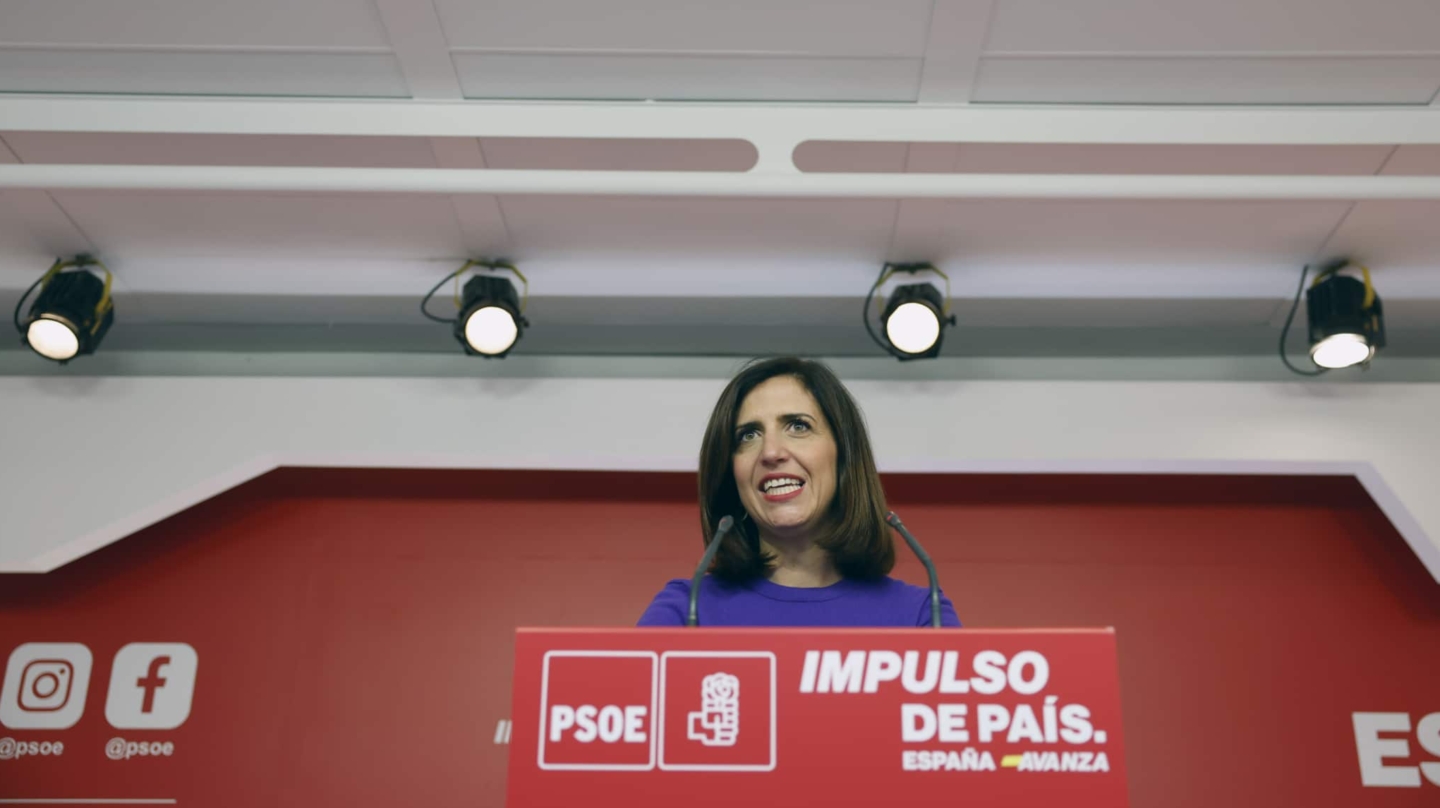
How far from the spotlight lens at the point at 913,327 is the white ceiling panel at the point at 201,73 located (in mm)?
1341

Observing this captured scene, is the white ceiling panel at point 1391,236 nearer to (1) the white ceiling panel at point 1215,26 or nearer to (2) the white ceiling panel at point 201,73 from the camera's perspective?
(1) the white ceiling panel at point 1215,26

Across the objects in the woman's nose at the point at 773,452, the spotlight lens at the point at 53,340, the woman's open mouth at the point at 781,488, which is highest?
the spotlight lens at the point at 53,340

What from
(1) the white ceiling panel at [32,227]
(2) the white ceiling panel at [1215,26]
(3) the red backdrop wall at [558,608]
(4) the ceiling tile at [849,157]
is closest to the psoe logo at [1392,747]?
(3) the red backdrop wall at [558,608]

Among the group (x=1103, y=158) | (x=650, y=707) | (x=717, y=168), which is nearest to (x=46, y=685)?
(x=717, y=168)

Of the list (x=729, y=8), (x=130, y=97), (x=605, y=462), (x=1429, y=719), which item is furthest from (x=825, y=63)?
(x=1429, y=719)

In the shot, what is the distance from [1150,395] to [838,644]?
2605 mm

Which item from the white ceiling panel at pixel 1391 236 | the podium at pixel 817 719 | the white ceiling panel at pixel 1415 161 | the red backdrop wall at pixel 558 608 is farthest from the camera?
the red backdrop wall at pixel 558 608

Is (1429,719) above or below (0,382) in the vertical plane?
below

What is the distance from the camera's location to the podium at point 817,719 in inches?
35.1

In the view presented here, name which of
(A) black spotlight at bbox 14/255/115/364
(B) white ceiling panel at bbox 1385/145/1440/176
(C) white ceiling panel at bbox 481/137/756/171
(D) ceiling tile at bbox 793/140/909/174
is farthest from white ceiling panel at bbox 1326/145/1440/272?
(A) black spotlight at bbox 14/255/115/364

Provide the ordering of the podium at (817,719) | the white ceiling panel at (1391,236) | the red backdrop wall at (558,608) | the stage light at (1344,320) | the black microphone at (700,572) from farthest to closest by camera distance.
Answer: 1. the red backdrop wall at (558,608)
2. the stage light at (1344,320)
3. the white ceiling panel at (1391,236)
4. the black microphone at (700,572)
5. the podium at (817,719)

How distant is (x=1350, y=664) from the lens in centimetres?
312

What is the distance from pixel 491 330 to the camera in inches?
119

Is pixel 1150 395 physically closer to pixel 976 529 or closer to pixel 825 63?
pixel 976 529
